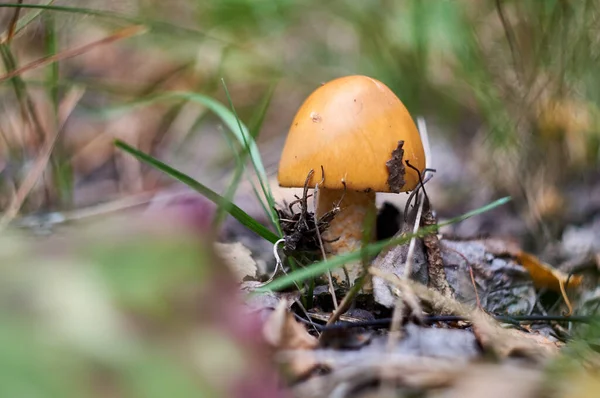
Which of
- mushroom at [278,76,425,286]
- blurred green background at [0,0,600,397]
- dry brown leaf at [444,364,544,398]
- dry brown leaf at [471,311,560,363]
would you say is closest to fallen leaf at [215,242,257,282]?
mushroom at [278,76,425,286]

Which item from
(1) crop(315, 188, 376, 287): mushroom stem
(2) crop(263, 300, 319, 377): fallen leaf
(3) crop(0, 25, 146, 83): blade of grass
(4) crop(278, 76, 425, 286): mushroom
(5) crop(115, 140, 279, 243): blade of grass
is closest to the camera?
(2) crop(263, 300, 319, 377): fallen leaf

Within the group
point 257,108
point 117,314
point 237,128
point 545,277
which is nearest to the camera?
point 117,314

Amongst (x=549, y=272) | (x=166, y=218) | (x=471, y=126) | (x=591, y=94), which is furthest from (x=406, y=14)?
(x=166, y=218)

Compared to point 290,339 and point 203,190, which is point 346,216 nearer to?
point 203,190

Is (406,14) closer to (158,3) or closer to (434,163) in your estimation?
(434,163)

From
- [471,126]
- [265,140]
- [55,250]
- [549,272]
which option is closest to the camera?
[55,250]

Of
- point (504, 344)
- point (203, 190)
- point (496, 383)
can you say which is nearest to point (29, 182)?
point (203, 190)

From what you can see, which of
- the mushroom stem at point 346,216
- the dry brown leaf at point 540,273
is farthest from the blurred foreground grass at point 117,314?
the dry brown leaf at point 540,273

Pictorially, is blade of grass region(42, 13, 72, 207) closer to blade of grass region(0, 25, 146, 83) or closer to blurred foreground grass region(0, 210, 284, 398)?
blade of grass region(0, 25, 146, 83)

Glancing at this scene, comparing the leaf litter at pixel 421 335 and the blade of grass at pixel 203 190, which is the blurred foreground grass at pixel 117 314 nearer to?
the leaf litter at pixel 421 335
